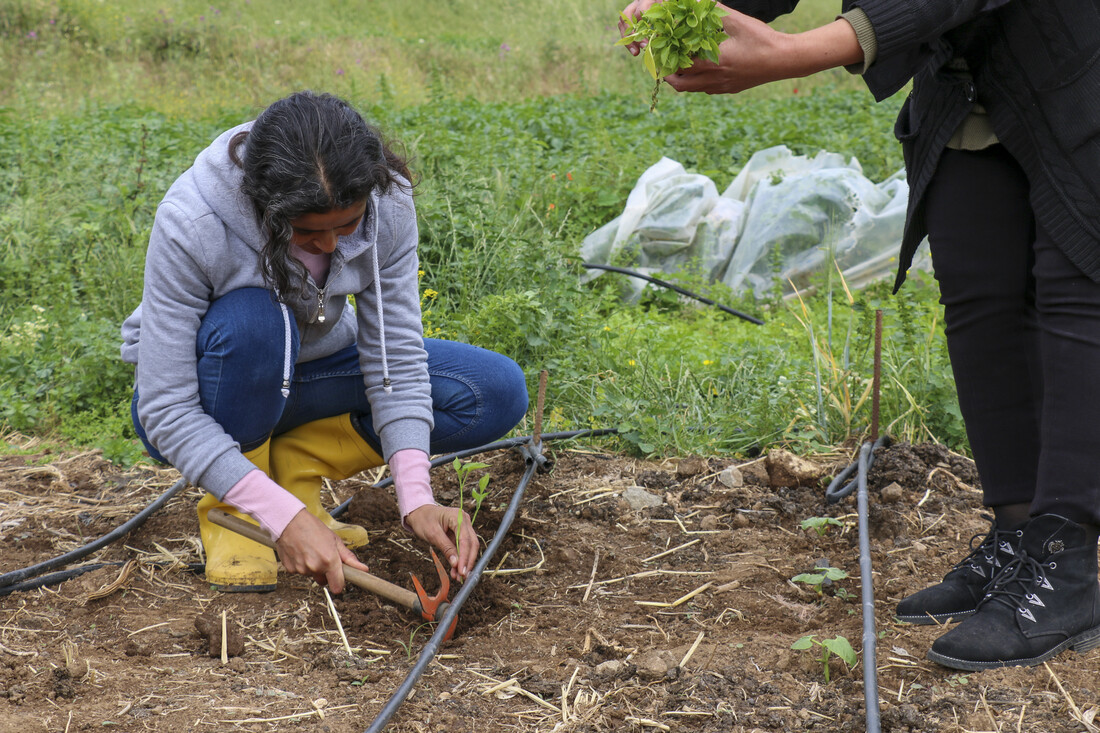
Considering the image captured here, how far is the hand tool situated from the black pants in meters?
1.16

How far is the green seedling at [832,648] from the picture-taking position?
5.73 ft

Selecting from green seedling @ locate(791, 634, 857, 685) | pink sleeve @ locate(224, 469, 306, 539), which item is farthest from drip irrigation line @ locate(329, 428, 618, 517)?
green seedling @ locate(791, 634, 857, 685)

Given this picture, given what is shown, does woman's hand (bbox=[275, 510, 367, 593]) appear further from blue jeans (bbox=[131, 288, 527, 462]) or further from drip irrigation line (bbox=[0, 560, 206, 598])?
drip irrigation line (bbox=[0, 560, 206, 598])

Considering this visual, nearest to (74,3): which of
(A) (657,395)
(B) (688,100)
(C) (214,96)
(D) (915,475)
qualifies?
(C) (214,96)

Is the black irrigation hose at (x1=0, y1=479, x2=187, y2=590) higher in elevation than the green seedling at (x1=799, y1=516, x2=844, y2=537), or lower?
lower

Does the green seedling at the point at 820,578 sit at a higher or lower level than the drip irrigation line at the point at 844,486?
higher

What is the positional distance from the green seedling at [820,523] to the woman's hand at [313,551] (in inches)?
46.2

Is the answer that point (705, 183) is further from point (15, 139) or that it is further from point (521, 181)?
point (15, 139)

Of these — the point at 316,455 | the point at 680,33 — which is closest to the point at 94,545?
the point at 316,455

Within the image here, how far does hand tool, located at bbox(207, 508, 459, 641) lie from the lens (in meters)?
1.90

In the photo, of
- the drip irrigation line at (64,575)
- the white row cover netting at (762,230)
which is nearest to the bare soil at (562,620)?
the drip irrigation line at (64,575)

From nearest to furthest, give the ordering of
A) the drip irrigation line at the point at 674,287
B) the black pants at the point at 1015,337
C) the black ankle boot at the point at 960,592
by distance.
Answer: the black pants at the point at 1015,337 < the black ankle boot at the point at 960,592 < the drip irrigation line at the point at 674,287

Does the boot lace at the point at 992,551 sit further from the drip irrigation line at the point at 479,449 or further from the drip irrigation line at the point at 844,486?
the drip irrigation line at the point at 479,449

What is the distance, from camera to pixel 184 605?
221cm
